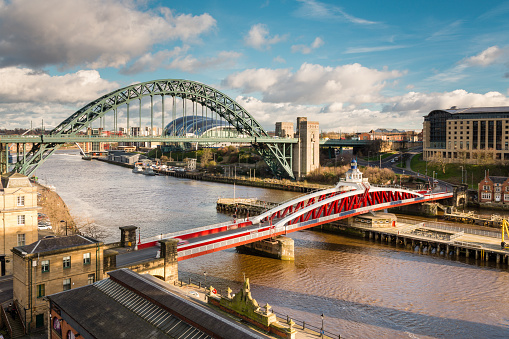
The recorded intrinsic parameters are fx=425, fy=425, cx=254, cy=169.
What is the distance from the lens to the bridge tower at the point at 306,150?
263ft

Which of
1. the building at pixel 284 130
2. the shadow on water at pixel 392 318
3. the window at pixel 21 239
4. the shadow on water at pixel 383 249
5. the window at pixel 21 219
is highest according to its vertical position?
the building at pixel 284 130

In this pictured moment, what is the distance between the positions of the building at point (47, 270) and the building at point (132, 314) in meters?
2.02

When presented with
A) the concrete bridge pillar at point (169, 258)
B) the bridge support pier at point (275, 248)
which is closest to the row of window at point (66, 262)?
the concrete bridge pillar at point (169, 258)

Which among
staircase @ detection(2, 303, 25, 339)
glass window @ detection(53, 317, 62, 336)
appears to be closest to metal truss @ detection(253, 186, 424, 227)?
staircase @ detection(2, 303, 25, 339)

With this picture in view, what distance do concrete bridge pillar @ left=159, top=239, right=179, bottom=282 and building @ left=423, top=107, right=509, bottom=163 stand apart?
67002 mm

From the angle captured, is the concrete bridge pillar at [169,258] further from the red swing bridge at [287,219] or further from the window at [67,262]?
the window at [67,262]

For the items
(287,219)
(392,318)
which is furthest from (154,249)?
(392,318)

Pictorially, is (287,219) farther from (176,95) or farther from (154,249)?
(176,95)

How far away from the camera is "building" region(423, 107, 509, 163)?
75938 mm

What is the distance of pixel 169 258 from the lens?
70.2 ft

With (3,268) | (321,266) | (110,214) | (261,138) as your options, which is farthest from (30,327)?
(261,138)

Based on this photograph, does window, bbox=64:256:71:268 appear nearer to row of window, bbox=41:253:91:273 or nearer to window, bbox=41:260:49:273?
row of window, bbox=41:253:91:273

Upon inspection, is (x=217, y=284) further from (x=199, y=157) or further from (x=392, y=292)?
(x=199, y=157)

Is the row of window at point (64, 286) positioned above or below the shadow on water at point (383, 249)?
above
